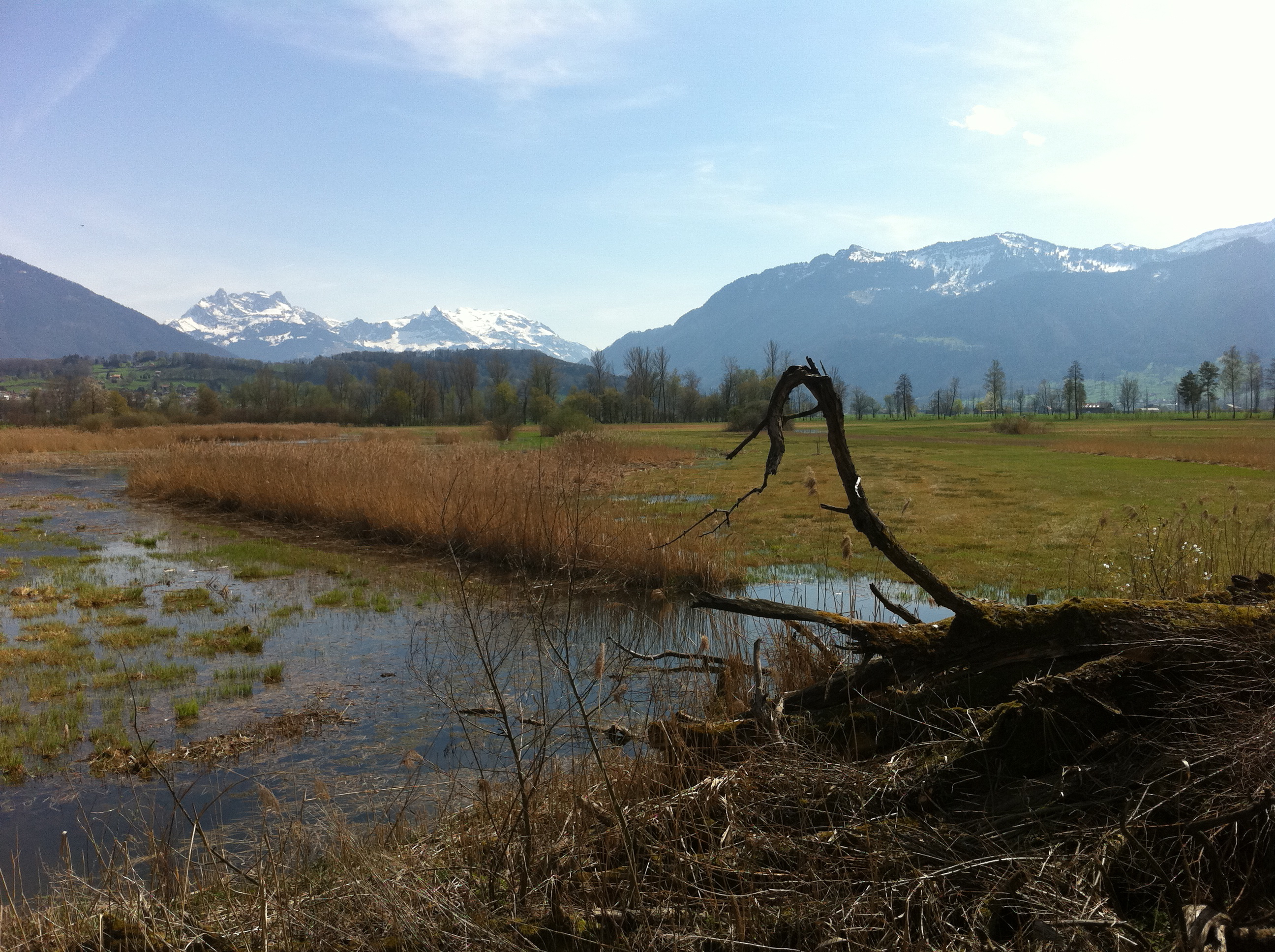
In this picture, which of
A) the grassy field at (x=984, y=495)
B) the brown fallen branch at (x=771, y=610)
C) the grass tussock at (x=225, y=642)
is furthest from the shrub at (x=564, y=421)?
the brown fallen branch at (x=771, y=610)

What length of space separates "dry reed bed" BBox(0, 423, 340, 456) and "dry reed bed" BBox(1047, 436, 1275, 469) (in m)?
44.9

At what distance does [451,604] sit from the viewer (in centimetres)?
1105

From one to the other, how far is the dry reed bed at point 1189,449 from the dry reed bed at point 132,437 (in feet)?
147

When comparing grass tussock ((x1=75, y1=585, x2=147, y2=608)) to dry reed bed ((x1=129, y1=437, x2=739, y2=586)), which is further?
dry reed bed ((x1=129, y1=437, x2=739, y2=586))

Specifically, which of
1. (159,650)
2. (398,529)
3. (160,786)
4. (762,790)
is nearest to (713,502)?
(398,529)

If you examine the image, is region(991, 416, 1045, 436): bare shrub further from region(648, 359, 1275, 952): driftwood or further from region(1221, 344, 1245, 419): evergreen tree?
region(1221, 344, 1245, 419): evergreen tree

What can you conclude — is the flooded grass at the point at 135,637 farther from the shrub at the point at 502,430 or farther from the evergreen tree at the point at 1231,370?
the evergreen tree at the point at 1231,370

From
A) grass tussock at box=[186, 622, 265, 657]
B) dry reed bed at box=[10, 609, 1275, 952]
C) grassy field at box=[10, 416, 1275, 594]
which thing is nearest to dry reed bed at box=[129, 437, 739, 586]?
grassy field at box=[10, 416, 1275, 594]

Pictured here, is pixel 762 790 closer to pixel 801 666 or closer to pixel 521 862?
pixel 521 862

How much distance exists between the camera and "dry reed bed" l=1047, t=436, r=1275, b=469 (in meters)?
27.5

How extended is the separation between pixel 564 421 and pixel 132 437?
3231 cm

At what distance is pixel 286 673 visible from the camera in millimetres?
8484

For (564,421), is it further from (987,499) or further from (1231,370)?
(1231,370)

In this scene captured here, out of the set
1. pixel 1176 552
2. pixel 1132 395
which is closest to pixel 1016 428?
pixel 1176 552
